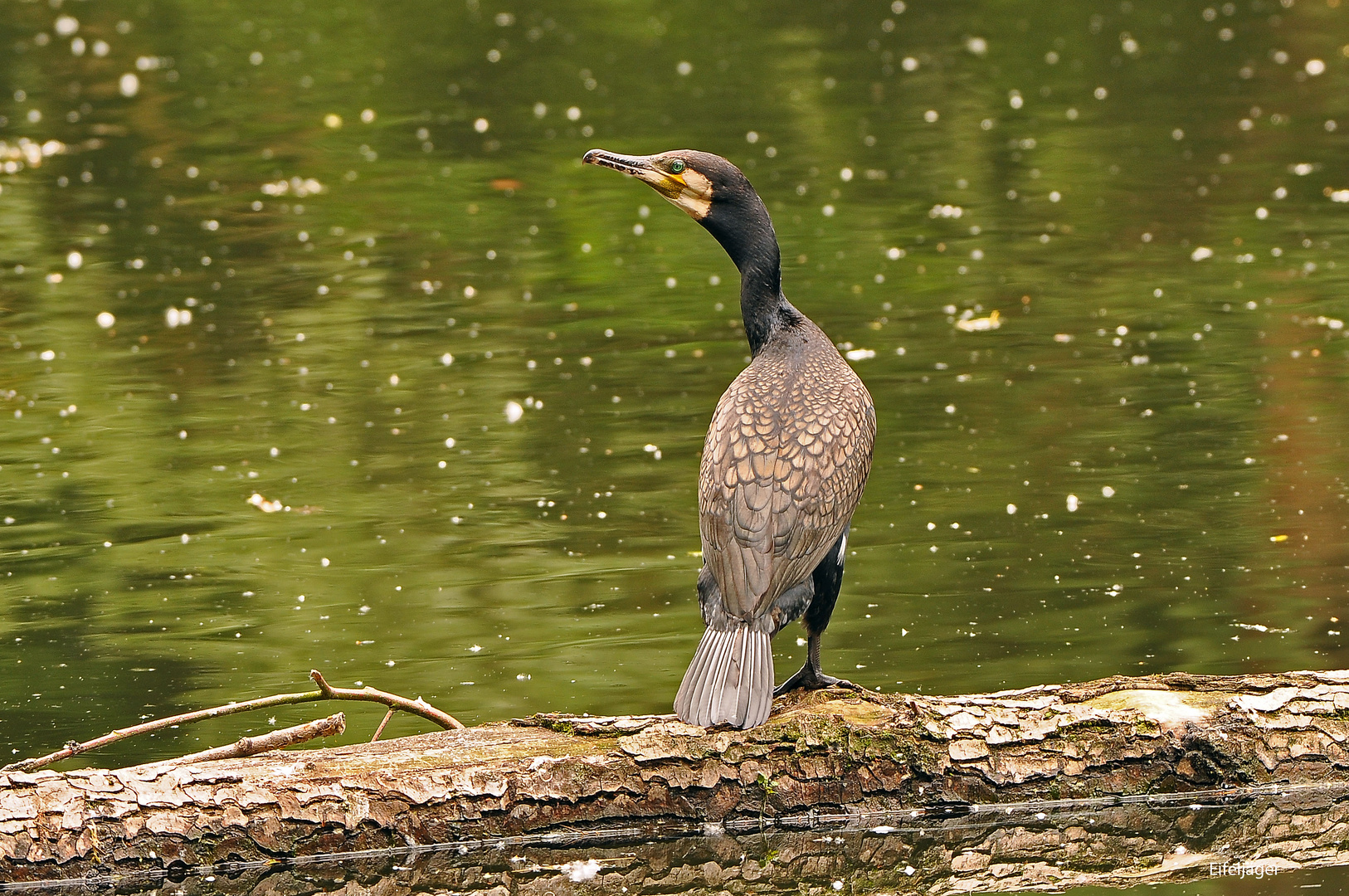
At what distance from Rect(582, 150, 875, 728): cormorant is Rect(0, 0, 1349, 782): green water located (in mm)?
991

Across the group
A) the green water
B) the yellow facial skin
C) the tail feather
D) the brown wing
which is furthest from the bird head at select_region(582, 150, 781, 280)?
the green water

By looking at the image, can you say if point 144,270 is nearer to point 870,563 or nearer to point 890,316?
point 890,316

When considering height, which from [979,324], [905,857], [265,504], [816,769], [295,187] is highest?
[816,769]

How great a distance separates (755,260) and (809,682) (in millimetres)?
1314

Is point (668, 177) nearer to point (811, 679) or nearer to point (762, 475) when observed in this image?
point (762, 475)

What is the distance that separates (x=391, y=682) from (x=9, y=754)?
1206 millimetres

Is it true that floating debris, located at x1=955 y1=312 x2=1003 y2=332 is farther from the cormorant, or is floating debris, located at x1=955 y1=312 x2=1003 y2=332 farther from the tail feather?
the tail feather

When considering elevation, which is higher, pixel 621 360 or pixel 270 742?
pixel 270 742

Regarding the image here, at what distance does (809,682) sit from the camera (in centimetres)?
502

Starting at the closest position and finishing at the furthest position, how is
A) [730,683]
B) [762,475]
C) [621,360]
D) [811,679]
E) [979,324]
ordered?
[730,683], [762,475], [811,679], [621,360], [979,324]

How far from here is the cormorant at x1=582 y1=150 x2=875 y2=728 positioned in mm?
4598

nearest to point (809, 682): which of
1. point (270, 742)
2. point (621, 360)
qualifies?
point (270, 742)

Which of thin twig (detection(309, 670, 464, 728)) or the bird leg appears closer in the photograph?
thin twig (detection(309, 670, 464, 728))

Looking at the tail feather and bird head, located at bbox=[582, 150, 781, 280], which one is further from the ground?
bird head, located at bbox=[582, 150, 781, 280]
